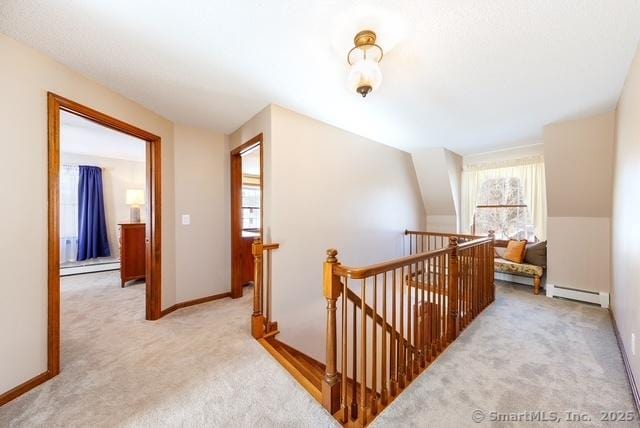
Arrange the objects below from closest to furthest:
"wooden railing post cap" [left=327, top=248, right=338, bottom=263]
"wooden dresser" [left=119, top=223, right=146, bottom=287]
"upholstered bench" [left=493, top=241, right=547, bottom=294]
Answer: "wooden railing post cap" [left=327, top=248, right=338, bottom=263], "upholstered bench" [left=493, top=241, right=547, bottom=294], "wooden dresser" [left=119, top=223, right=146, bottom=287]

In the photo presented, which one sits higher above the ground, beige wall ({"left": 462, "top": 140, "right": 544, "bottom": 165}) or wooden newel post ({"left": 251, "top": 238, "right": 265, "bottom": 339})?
beige wall ({"left": 462, "top": 140, "right": 544, "bottom": 165})

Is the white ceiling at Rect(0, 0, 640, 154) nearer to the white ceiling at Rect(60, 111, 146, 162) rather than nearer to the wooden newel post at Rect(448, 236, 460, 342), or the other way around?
the white ceiling at Rect(60, 111, 146, 162)

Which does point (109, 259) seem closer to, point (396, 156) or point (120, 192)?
point (120, 192)

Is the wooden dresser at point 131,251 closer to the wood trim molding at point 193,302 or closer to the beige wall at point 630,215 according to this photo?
the wood trim molding at point 193,302

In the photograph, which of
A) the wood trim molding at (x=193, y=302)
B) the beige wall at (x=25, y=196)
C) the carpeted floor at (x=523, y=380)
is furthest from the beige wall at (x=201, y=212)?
the carpeted floor at (x=523, y=380)

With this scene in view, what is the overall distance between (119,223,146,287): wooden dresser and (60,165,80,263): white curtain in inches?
81.7

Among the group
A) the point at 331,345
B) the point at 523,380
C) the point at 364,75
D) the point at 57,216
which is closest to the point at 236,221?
the point at 57,216

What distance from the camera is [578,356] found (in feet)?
6.58

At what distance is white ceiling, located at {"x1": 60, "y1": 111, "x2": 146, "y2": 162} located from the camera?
10.8 feet

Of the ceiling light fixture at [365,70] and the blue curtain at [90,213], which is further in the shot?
the blue curtain at [90,213]

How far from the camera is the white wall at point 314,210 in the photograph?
254cm

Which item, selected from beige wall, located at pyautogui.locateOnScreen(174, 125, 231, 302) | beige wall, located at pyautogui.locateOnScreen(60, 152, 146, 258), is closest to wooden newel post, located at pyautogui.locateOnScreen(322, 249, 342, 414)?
beige wall, located at pyautogui.locateOnScreen(174, 125, 231, 302)

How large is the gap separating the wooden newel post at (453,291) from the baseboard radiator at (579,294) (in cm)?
217

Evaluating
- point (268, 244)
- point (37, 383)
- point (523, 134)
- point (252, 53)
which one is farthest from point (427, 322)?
point (523, 134)
